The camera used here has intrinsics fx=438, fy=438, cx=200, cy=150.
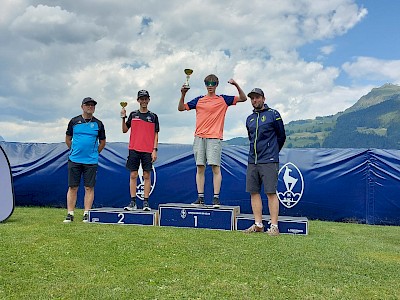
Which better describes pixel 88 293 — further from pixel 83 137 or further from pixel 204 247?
pixel 83 137

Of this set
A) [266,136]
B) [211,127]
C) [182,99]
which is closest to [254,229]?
[266,136]

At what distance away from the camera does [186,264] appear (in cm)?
391

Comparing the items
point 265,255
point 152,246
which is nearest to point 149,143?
point 152,246

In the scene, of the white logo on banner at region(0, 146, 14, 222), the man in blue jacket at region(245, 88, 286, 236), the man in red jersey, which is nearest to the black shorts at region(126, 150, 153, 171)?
the man in red jersey

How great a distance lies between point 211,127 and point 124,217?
6.16 ft

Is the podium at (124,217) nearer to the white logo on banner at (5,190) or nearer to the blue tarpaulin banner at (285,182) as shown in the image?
the white logo on banner at (5,190)

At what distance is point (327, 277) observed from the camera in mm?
3627

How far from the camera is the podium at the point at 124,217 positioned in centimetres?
650

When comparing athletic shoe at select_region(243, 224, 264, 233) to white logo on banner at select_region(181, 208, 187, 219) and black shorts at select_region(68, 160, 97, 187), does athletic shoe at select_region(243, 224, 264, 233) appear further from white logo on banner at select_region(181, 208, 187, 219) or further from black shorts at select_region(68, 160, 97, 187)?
black shorts at select_region(68, 160, 97, 187)

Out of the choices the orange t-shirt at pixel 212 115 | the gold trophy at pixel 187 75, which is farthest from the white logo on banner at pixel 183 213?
the gold trophy at pixel 187 75

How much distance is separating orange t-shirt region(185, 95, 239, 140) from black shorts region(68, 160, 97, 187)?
1727mm

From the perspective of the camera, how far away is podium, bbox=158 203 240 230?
6227 millimetres

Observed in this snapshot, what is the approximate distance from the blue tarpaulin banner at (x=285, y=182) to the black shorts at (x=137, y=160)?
1.88 metres

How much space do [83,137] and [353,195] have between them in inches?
201
